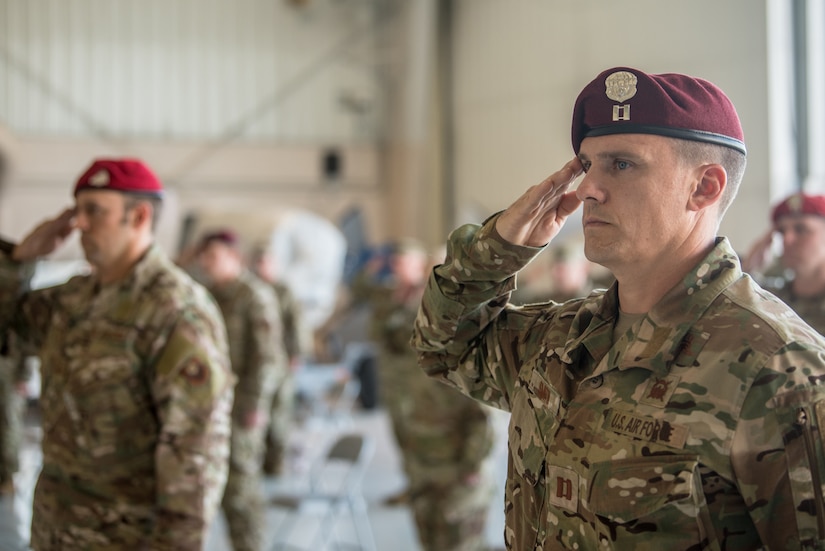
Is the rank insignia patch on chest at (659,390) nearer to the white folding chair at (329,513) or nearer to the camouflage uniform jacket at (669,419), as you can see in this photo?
the camouflage uniform jacket at (669,419)

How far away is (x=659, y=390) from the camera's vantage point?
53.2 inches

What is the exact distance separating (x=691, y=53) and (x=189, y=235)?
750cm

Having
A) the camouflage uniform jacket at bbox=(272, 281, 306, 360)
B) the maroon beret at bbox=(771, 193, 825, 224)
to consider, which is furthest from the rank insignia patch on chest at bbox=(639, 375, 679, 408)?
the camouflage uniform jacket at bbox=(272, 281, 306, 360)

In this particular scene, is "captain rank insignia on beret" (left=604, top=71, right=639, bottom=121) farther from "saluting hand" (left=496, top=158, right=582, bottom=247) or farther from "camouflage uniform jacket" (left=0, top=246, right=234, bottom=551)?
"camouflage uniform jacket" (left=0, top=246, right=234, bottom=551)

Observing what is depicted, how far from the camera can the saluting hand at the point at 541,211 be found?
1568 millimetres

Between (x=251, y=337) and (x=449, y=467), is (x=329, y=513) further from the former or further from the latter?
(x=449, y=467)

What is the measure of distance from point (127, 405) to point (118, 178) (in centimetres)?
69

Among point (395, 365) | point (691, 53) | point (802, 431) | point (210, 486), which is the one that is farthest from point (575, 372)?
point (691, 53)

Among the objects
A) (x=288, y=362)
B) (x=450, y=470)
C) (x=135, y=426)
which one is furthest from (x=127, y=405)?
(x=288, y=362)

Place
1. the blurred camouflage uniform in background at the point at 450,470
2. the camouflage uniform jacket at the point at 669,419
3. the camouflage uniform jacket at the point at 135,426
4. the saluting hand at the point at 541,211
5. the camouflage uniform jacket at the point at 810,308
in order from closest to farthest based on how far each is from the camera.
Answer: the camouflage uniform jacket at the point at 669,419
the saluting hand at the point at 541,211
the camouflage uniform jacket at the point at 135,426
the camouflage uniform jacket at the point at 810,308
the blurred camouflage uniform in background at the point at 450,470

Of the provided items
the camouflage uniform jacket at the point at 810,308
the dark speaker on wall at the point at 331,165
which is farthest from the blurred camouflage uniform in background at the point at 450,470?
the dark speaker on wall at the point at 331,165

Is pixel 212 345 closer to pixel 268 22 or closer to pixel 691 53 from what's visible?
pixel 691 53

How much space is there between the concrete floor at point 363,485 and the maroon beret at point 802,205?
1873 mm

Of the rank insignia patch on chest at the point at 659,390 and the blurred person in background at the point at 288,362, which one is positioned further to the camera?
the blurred person in background at the point at 288,362
